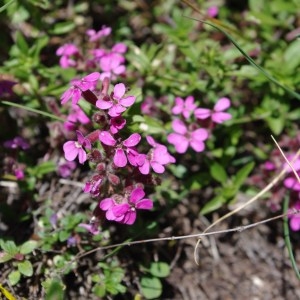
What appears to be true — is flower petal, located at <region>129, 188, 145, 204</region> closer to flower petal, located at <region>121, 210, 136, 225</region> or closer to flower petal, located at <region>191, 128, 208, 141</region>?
flower petal, located at <region>121, 210, 136, 225</region>

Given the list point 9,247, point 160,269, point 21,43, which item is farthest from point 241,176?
point 21,43

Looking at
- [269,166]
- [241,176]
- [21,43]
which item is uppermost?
[21,43]

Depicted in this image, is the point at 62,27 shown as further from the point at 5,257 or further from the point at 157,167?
the point at 5,257

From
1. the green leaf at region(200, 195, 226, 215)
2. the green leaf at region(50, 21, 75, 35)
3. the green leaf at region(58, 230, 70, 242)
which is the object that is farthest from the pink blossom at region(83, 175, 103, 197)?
the green leaf at region(50, 21, 75, 35)

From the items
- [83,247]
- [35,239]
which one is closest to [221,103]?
[83,247]

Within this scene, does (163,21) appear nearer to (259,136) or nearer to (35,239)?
(259,136)

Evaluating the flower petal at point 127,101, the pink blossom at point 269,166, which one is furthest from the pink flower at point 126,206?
the pink blossom at point 269,166
